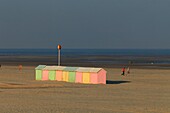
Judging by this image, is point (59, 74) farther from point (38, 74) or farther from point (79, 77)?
point (38, 74)

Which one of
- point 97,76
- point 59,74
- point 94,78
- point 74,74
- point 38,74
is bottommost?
point 94,78

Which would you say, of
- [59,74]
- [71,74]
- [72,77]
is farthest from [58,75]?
[72,77]

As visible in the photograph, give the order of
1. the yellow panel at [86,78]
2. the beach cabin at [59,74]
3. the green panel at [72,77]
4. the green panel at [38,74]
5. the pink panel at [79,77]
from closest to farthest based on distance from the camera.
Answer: the yellow panel at [86,78]
the pink panel at [79,77]
the green panel at [72,77]
the beach cabin at [59,74]
the green panel at [38,74]

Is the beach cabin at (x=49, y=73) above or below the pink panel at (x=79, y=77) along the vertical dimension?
above

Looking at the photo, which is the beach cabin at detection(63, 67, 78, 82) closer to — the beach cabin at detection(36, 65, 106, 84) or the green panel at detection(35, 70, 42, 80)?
the beach cabin at detection(36, 65, 106, 84)

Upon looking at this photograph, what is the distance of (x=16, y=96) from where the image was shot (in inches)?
1168

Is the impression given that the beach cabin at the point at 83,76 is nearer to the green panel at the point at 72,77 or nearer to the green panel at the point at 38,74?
the green panel at the point at 72,77

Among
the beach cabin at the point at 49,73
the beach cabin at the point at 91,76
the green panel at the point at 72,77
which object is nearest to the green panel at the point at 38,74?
the beach cabin at the point at 49,73

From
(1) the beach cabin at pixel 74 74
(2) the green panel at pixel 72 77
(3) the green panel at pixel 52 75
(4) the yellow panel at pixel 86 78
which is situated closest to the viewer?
(1) the beach cabin at pixel 74 74

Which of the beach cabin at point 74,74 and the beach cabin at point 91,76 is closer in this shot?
the beach cabin at point 91,76

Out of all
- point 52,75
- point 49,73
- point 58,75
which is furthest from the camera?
point 49,73

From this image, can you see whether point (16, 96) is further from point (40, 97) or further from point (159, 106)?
point (159, 106)

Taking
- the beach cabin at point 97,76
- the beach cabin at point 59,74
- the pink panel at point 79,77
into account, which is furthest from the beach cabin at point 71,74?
the beach cabin at point 97,76

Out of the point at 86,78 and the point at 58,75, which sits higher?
the point at 58,75
